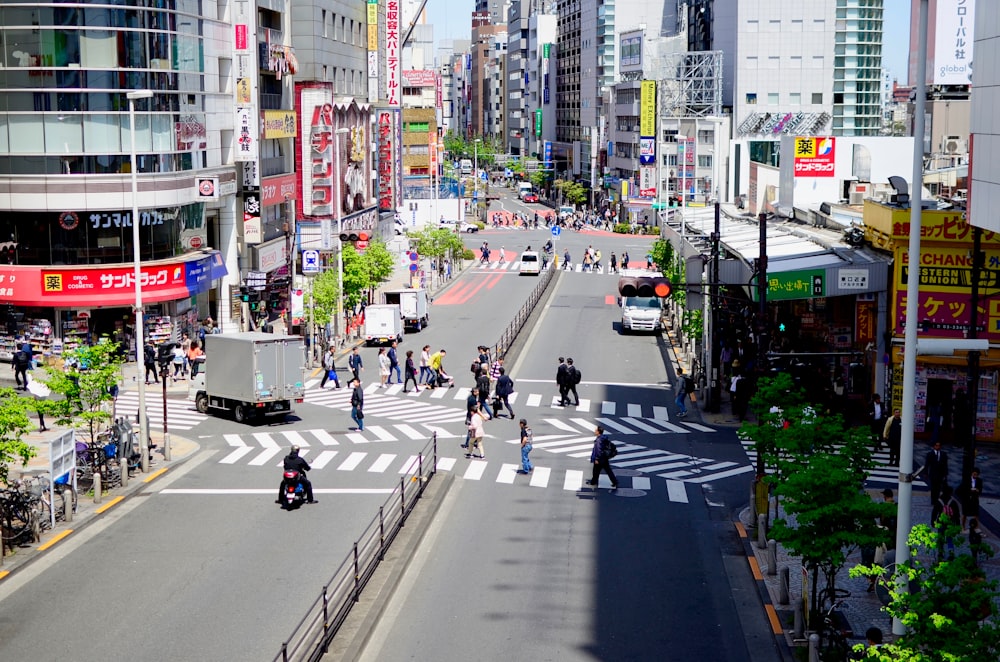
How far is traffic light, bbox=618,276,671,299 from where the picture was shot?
2630 centimetres

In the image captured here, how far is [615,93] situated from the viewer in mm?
153500

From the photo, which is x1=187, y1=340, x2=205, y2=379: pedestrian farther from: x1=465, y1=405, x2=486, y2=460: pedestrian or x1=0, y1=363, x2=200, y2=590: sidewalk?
x1=465, y1=405, x2=486, y2=460: pedestrian

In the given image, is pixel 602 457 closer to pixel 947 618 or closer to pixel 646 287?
pixel 646 287

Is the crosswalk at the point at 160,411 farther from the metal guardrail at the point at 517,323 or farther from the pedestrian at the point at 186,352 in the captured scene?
the metal guardrail at the point at 517,323

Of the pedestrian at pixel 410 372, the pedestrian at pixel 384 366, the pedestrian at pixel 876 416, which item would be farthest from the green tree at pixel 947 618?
the pedestrian at pixel 384 366

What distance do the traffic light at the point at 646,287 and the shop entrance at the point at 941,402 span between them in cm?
1369

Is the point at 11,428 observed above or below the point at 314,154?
below

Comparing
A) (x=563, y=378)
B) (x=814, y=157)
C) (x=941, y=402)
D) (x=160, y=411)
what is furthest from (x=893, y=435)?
(x=814, y=157)

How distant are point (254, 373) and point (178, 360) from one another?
11205 millimetres

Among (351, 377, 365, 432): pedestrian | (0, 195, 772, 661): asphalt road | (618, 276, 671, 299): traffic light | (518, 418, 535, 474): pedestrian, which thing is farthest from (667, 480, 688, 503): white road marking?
(351, 377, 365, 432): pedestrian

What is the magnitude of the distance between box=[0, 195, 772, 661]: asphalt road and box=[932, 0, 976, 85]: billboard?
1942cm

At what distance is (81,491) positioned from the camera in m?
30.7

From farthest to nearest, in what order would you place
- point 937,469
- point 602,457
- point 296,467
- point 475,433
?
point 475,433, point 602,457, point 296,467, point 937,469

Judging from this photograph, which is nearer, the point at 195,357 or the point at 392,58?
the point at 195,357
